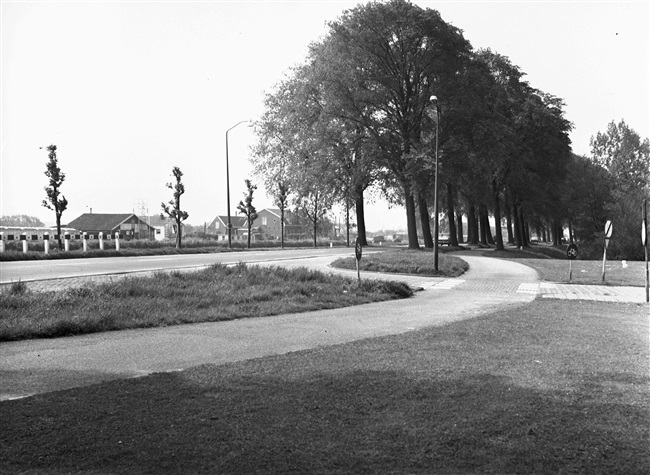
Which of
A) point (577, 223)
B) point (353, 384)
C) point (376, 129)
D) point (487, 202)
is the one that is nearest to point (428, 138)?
point (376, 129)

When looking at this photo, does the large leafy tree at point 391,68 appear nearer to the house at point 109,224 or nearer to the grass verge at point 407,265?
the grass verge at point 407,265

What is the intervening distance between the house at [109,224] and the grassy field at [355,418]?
9273cm

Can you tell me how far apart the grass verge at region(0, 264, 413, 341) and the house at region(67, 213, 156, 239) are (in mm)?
81756

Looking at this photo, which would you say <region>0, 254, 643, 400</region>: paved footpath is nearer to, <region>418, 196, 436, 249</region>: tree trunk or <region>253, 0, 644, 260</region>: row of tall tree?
<region>253, 0, 644, 260</region>: row of tall tree

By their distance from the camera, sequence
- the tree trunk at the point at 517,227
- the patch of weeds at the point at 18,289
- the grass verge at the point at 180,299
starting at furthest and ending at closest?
the tree trunk at the point at 517,227 < the patch of weeds at the point at 18,289 < the grass verge at the point at 180,299

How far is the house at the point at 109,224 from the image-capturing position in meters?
95.8

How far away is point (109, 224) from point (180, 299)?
89.4 metres

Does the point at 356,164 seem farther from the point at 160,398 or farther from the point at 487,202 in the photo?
the point at 160,398

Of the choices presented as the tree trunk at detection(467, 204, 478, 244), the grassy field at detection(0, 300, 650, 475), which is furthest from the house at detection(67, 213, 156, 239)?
the grassy field at detection(0, 300, 650, 475)

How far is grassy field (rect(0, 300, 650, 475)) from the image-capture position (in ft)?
13.2

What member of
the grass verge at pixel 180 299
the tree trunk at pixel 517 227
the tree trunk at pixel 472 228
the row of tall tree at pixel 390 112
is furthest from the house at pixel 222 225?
the grass verge at pixel 180 299

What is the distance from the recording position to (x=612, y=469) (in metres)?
3.88

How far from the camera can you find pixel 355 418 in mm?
4949

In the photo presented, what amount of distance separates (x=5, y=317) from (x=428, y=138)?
34.6m
